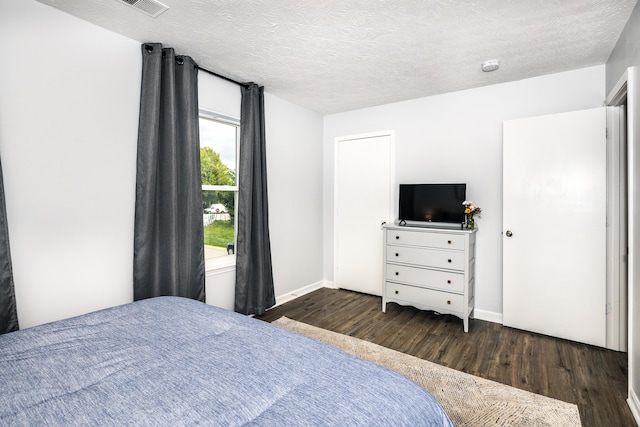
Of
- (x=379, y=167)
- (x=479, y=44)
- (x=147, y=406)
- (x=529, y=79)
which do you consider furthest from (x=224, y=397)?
(x=529, y=79)

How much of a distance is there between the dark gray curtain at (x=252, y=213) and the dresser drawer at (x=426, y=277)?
1.42 m

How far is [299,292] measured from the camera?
417 cm

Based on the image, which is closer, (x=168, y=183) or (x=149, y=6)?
(x=149, y=6)

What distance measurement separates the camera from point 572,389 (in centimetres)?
212

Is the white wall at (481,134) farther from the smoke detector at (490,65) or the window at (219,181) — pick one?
the window at (219,181)

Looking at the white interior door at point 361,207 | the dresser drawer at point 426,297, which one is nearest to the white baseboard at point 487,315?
the dresser drawer at point 426,297

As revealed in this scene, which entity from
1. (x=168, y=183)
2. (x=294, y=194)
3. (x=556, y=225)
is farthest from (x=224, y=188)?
(x=556, y=225)

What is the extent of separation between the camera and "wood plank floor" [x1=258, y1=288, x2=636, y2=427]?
2068 mm

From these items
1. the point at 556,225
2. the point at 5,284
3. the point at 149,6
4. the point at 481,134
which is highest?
the point at 149,6

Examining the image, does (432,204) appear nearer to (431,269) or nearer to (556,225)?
(431,269)

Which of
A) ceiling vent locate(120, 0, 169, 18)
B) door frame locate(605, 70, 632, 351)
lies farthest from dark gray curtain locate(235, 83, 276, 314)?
door frame locate(605, 70, 632, 351)

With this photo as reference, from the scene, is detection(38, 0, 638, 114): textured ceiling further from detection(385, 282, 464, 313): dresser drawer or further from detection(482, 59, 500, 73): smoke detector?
detection(385, 282, 464, 313): dresser drawer

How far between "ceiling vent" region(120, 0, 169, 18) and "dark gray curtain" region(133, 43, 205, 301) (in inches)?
17.7

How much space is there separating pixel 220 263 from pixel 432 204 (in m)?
2.39
